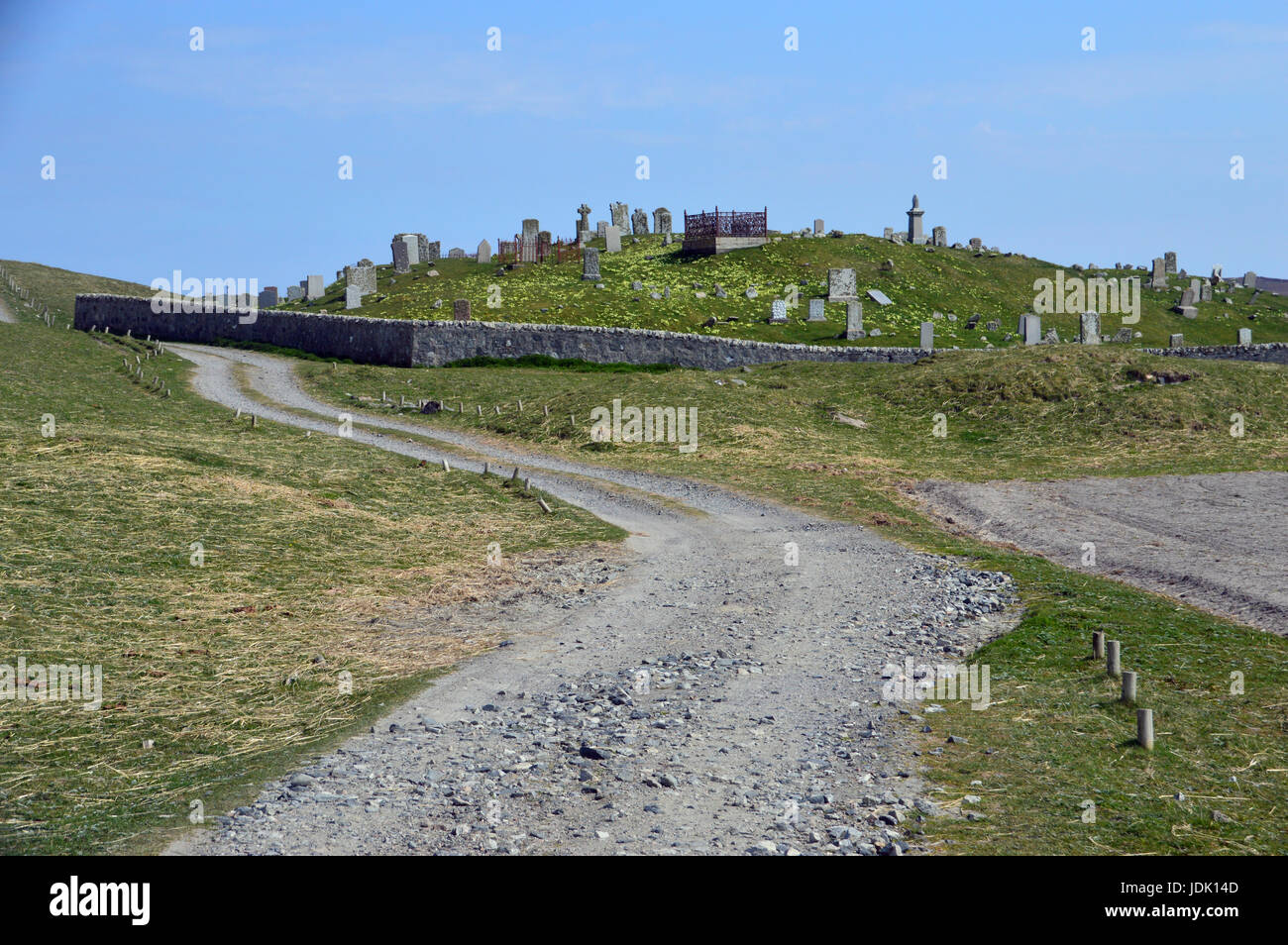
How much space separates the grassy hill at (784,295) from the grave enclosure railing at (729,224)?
2.02 meters

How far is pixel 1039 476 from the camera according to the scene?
3422 centimetres

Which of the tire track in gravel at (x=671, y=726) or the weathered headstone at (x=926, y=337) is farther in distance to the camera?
the weathered headstone at (x=926, y=337)

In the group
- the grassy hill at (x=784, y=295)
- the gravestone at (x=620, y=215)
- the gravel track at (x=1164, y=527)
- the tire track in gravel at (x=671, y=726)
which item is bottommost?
the tire track in gravel at (x=671, y=726)

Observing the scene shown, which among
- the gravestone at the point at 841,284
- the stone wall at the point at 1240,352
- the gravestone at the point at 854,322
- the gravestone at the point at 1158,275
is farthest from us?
the gravestone at the point at 1158,275

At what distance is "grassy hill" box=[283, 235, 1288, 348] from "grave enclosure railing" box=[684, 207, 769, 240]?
202 centimetres

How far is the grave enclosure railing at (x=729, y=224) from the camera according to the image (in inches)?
2921

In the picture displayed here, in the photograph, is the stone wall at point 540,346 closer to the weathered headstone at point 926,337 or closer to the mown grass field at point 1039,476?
the weathered headstone at point 926,337

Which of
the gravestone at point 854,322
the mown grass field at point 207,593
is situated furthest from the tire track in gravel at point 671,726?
the gravestone at point 854,322

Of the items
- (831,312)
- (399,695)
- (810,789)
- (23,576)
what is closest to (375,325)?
(831,312)

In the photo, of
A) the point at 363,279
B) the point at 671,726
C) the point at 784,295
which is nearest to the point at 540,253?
the point at 363,279

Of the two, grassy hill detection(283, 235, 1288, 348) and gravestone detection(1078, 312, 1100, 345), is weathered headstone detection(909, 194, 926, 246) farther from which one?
gravestone detection(1078, 312, 1100, 345)

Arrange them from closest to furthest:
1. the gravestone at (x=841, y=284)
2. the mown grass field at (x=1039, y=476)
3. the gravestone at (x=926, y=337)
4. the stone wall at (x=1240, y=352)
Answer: the mown grass field at (x=1039, y=476)
the gravestone at (x=926, y=337)
the stone wall at (x=1240, y=352)
the gravestone at (x=841, y=284)
